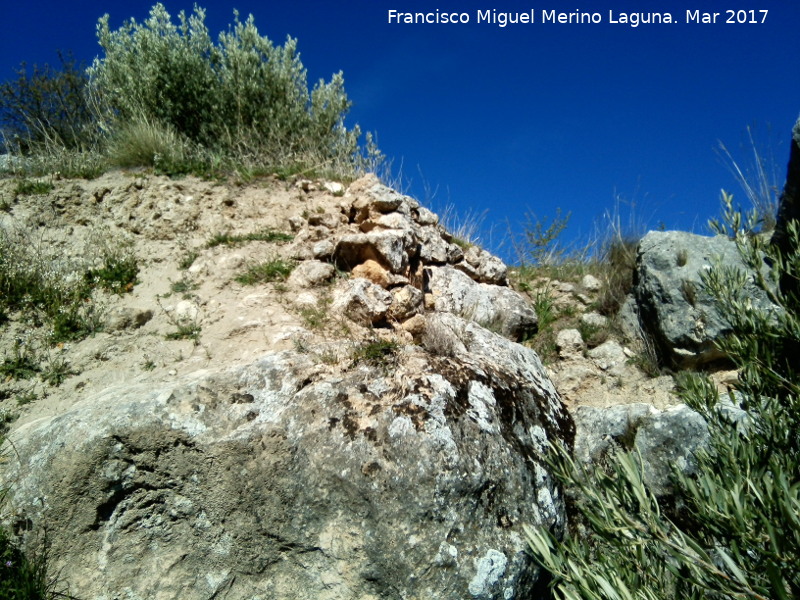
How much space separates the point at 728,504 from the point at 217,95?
28.2 ft

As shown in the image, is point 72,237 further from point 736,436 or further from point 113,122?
point 736,436

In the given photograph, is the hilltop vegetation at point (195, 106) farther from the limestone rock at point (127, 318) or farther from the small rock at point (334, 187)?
the limestone rock at point (127, 318)

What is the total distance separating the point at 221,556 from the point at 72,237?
4.43 metres

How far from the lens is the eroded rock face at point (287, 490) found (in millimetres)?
3232

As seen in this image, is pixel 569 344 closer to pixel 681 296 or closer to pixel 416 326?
pixel 681 296

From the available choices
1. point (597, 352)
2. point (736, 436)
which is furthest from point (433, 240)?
point (736, 436)

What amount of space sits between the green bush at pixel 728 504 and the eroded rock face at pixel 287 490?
727 millimetres

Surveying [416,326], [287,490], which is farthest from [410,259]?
[287,490]

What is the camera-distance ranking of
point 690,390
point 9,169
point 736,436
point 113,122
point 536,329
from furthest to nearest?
1. point 113,122
2. point 9,169
3. point 536,329
4. point 690,390
5. point 736,436

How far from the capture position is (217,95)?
27.7ft

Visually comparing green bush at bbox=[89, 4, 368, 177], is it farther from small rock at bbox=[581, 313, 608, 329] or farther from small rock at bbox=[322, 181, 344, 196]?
small rock at bbox=[581, 313, 608, 329]

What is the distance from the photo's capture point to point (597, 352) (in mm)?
5891

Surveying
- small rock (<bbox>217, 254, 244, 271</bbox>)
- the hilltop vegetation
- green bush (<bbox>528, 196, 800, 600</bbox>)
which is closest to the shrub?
the hilltop vegetation


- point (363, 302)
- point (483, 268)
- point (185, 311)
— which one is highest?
point (483, 268)
